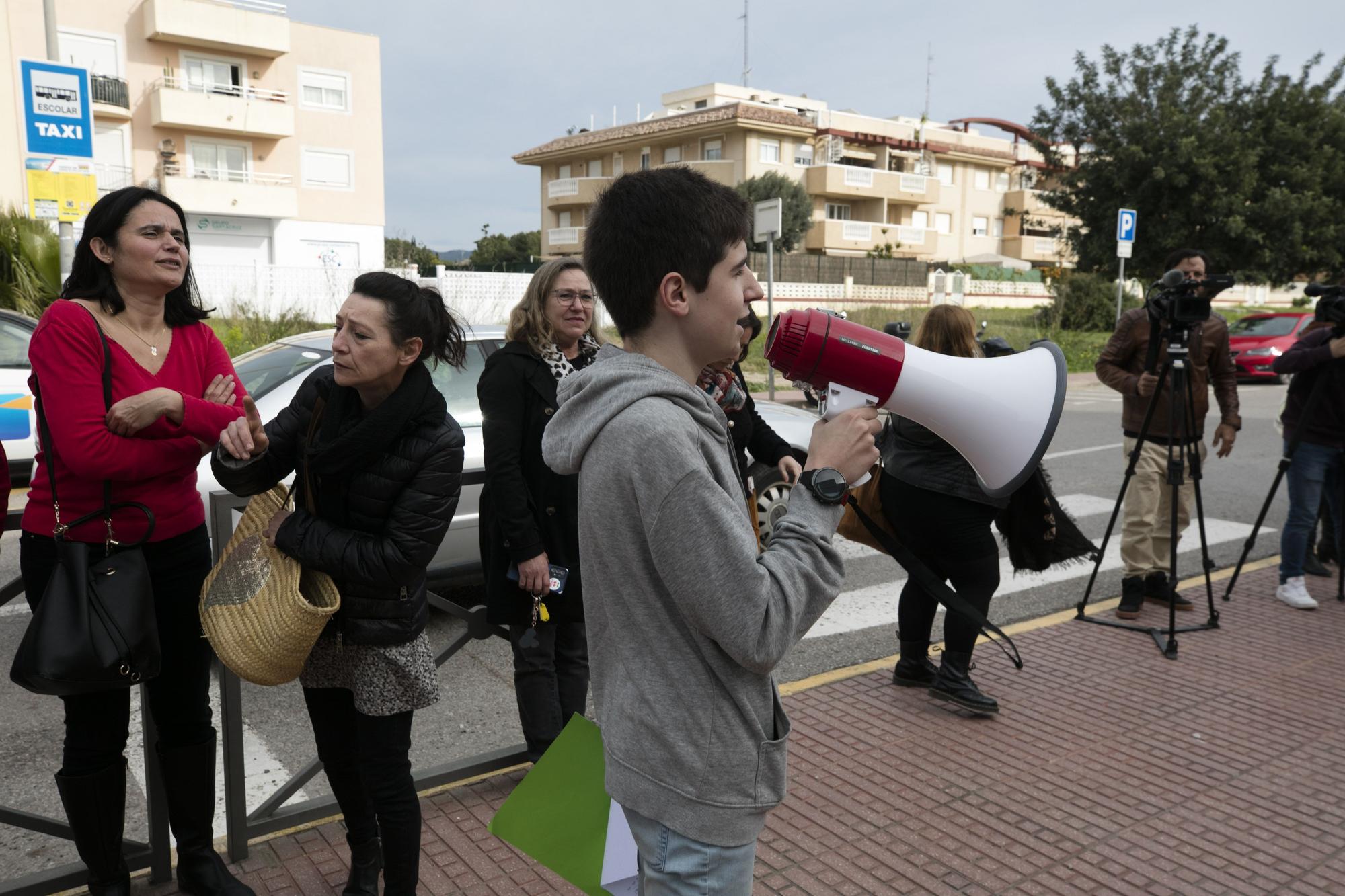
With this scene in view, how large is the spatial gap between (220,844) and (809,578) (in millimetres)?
2529

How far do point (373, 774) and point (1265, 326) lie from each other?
73.4ft

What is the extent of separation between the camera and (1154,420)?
544 centimetres

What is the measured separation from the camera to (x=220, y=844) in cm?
311

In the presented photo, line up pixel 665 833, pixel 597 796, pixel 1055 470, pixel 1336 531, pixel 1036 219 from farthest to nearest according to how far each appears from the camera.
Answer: pixel 1036 219 < pixel 1055 470 < pixel 1336 531 < pixel 597 796 < pixel 665 833

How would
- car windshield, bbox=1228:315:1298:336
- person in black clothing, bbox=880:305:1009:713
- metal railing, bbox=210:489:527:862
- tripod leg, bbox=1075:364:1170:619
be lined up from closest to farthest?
metal railing, bbox=210:489:527:862
person in black clothing, bbox=880:305:1009:713
tripod leg, bbox=1075:364:1170:619
car windshield, bbox=1228:315:1298:336

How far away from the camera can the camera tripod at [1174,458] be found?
490 centimetres

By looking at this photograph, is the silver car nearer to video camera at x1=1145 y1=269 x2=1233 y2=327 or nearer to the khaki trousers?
the khaki trousers

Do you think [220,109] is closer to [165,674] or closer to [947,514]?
[947,514]

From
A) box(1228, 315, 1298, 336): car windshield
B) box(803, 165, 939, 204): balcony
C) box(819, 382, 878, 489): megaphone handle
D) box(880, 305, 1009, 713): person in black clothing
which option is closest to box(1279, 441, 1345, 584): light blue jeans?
box(880, 305, 1009, 713): person in black clothing

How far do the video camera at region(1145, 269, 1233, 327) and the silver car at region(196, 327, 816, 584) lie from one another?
205 centimetres

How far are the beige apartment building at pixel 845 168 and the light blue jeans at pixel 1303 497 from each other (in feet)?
143

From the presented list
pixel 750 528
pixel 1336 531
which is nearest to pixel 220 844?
pixel 750 528

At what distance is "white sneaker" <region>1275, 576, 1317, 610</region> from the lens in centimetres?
570

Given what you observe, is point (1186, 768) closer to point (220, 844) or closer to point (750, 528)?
point (750, 528)
